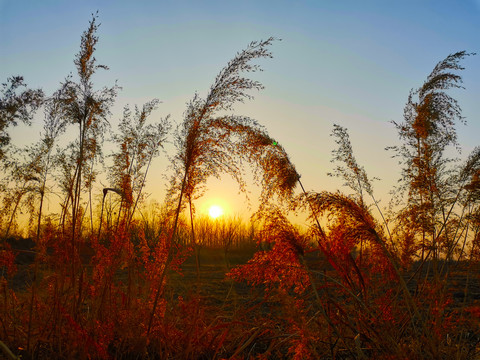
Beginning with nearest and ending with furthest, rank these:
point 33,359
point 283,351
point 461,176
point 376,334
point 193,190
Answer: point 376,334, point 33,359, point 193,190, point 283,351, point 461,176

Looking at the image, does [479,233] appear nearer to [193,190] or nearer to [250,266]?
[250,266]

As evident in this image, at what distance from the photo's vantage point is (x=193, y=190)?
2.71 meters

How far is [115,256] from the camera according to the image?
2.77m

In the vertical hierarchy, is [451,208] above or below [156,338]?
above

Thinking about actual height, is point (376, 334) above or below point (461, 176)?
below

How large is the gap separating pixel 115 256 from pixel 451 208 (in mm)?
2667

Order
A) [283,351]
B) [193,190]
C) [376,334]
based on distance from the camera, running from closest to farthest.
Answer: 1. [376,334]
2. [193,190]
3. [283,351]

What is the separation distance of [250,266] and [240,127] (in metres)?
0.88

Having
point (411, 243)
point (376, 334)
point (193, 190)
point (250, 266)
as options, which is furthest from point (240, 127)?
point (411, 243)

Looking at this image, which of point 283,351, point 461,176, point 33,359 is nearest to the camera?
point 33,359

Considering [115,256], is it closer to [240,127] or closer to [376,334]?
[240,127]

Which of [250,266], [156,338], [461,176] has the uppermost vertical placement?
[461,176]

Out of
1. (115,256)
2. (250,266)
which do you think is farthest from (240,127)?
(115,256)

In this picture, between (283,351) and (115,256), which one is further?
(283,351)
